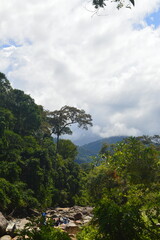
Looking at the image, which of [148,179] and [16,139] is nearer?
[148,179]

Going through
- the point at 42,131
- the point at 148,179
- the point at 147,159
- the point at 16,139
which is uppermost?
the point at 42,131

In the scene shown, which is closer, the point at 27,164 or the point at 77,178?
the point at 27,164

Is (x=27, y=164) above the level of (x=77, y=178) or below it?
above

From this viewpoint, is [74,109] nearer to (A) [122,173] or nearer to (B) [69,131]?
(B) [69,131]

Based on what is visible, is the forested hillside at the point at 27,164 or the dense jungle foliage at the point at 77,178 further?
the forested hillside at the point at 27,164

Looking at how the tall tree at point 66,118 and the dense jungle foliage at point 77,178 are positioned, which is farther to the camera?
the tall tree at point 66,118

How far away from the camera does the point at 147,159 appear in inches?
356

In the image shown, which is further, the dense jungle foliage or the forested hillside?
the forested hillside

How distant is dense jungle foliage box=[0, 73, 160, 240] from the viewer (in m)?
4.86

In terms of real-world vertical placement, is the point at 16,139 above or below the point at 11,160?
above

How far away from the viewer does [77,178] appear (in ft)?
115

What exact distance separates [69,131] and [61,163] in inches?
228

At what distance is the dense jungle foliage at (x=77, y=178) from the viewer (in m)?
4.86

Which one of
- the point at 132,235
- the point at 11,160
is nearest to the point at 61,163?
the point at 11,160
